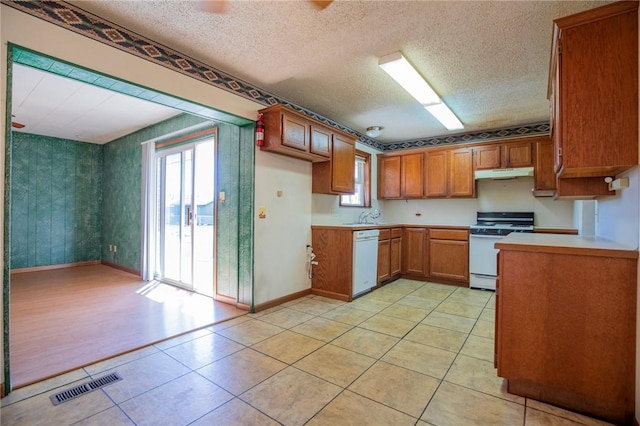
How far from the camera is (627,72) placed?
1600 millimetres

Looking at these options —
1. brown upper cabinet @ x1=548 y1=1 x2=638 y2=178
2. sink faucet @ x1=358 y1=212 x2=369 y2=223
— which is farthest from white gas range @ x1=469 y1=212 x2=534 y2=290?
brown upper cabinet @ x1=548 y1=1 x2=638 y2=178

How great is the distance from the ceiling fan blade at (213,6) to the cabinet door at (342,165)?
2242mm

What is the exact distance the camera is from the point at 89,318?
312 centimetres

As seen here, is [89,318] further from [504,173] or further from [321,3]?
[504,173]

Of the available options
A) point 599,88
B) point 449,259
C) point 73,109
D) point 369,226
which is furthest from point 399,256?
point 73,109

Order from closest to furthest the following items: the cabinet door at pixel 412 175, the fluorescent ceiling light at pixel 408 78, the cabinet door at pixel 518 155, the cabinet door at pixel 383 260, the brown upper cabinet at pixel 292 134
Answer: the fluorescent ceiling light at pixel 408 78
the brown upper cabinet at pixel 292 134
the cabinet door at pixel 518 155
the cabinet door at pixel 383 260
the cabinet door at pixel 412 175

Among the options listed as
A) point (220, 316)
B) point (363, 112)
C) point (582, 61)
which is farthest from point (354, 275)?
point (582, 61)

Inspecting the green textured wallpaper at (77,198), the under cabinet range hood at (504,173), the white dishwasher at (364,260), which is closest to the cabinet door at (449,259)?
the under cabinet range hood at (504,173)

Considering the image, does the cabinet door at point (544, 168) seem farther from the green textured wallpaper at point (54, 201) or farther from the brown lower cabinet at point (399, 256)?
the green textured wallpaper at point (54, 201)

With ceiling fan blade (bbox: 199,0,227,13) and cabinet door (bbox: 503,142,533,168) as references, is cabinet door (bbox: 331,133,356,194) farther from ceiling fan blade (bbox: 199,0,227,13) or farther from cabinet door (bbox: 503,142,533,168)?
cabinet door (bbox: 503,142,533,168)

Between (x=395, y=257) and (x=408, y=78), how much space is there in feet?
9.74

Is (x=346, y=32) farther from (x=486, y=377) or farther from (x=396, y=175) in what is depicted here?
(x=396, y=175)

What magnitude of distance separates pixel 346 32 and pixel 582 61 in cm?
152

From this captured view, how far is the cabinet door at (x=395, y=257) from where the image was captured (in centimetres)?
487
